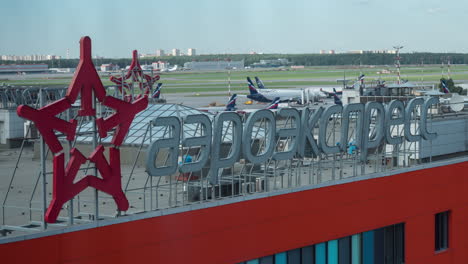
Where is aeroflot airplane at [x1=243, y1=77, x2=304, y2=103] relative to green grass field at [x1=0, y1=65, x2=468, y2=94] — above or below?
below

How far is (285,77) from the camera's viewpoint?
157625 mm

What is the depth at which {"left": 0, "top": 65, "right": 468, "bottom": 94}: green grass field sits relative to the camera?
11156 cm

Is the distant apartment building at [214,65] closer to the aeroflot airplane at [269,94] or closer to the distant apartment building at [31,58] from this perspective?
the aeroflot airplane at [269,94]

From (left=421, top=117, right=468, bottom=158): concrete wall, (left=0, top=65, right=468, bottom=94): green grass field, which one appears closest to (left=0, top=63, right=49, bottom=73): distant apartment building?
(left=421, top=117, right=468, bottom=158): concrete wall

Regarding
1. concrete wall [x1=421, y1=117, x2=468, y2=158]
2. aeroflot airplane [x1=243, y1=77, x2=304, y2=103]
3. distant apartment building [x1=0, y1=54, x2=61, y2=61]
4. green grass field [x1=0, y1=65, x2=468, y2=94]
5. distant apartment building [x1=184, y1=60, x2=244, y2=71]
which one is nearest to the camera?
distant apartment building [x1=0, y1=54, x2=61, y2=61]

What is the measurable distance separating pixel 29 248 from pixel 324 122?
10975mm

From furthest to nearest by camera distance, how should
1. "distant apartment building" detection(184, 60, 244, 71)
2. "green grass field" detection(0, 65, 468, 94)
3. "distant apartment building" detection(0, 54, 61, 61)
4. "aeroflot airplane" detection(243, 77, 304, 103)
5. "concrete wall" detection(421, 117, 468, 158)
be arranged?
"aeroflot airplane" detection(243, 77, 304, 103) → "green grass field" detection(0, 65, 468, 94) → "distant apartment building" detection(184, 60, 244, 71) → "concrete wall" detection(421, 117, 468, 158) → "distant apartment building" detection(0, 54, 61, 61)

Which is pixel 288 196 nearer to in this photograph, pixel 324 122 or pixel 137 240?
pixel 324 122

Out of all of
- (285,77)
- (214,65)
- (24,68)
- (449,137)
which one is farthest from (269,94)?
(24,68)

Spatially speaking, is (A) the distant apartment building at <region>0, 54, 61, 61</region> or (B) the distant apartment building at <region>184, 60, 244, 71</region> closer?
(A) the distant apartment building at <region>0, 54, 61, 61</region>

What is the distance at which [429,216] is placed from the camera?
26359 millimetres

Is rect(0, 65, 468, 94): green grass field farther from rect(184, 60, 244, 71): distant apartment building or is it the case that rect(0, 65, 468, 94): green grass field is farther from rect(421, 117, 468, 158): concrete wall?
rect(421, 117, 468, 158): concrete wall

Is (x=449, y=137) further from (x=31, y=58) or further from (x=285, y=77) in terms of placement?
(x=285, y=77)

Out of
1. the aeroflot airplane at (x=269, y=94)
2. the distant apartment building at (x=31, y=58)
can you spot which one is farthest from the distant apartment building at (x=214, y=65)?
the distant apartment building at (x=31, y=58)
